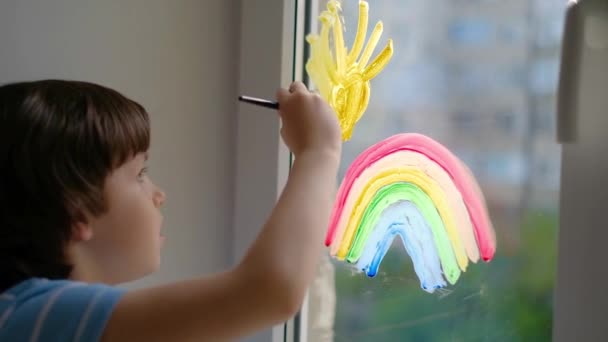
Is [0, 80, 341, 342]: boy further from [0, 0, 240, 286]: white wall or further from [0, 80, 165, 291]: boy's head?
[0, 0, 240, 286]: white wall

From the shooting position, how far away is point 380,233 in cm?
70

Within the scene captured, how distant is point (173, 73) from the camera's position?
0.85 metres

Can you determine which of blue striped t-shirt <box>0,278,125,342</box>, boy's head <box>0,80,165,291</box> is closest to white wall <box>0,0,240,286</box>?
boy's head <box>0,80,165,291</box>

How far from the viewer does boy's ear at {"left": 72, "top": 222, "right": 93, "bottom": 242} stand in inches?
22.9

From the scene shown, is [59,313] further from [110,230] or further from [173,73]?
[173,73]

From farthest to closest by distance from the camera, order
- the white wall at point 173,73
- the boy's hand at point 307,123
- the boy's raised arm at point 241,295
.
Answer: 1. the white wall at point 173,73
2. the boy's hand at point 307,123
3. the boy's raised arm at point 241,295

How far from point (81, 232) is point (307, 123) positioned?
0.71ft

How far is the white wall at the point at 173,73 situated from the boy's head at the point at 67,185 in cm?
17

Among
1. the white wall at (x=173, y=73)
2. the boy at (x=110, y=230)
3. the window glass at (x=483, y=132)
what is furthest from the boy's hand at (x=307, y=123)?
the white wall at (x=173, y=73)

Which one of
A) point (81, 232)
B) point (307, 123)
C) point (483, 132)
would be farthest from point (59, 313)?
point (483, 132)

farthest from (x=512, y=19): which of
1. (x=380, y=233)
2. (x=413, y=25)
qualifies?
(x=380, y=233)

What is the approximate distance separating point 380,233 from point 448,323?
0.38 feet

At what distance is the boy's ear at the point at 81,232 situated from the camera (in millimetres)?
581

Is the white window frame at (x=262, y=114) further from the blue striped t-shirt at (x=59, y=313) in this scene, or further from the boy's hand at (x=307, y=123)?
the blue striped t-shirt at (x=59, y=313)
